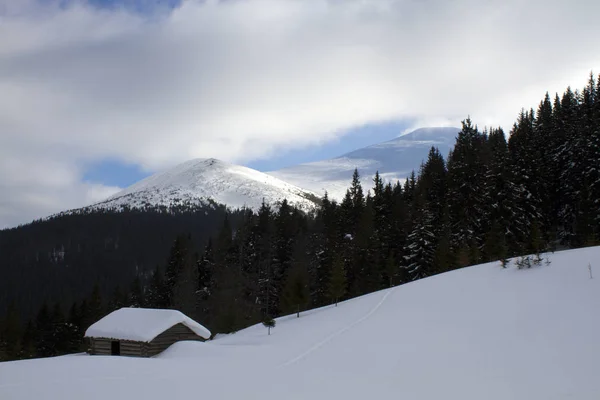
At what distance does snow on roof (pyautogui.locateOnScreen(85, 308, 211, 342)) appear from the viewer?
26.1 metres

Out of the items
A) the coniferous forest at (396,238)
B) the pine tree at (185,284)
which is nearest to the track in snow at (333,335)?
the coniferous forest at (396,238)

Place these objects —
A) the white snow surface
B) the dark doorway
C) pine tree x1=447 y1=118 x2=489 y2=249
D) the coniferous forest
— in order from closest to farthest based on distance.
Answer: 1. the white snow surface
2. the dark doorway
3. the coniferous forest
4. pine tree x1=447 y1=118 x2=489 y2=249

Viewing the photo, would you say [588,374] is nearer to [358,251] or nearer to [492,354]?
[492,354]

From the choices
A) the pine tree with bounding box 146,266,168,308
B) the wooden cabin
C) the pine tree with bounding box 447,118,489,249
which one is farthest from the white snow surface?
the pine tree with bounding box 146,266,168,308

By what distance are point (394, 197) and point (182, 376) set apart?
2234 inches

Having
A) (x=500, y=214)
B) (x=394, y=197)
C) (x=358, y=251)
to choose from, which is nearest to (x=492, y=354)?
(x=500, y=214)

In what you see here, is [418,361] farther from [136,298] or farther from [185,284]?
[136,298]

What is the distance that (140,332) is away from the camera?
2608cm

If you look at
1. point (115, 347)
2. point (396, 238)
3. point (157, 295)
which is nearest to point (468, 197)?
point (396, 238)

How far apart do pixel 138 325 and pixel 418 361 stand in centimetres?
2094

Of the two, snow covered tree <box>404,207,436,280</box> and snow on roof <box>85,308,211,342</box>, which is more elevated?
snow covered tree <box>404,207,436,280</box>

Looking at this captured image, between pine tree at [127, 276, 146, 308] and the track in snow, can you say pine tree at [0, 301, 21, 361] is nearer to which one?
pine tree at [127, 276, 146, 308]

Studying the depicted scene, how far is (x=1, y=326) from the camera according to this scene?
59.8 meters

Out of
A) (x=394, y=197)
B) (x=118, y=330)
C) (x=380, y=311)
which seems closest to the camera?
(x=380, y=311)
